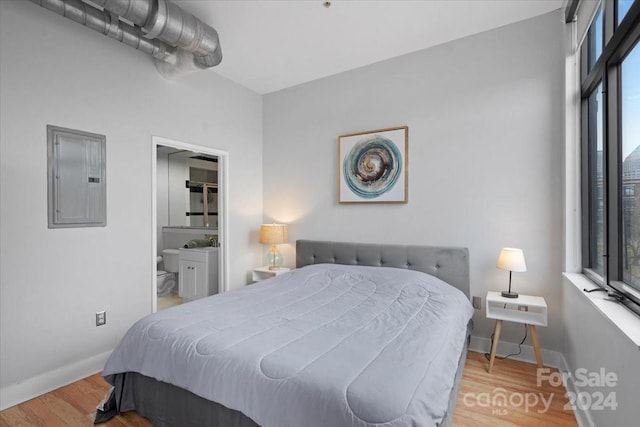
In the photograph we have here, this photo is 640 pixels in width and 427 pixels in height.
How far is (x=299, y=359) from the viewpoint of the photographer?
136 centimetres

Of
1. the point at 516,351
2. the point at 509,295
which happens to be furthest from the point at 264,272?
the point at 516,351

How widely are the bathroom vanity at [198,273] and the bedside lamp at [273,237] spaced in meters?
0.76

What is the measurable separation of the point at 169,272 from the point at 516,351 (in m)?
4.46

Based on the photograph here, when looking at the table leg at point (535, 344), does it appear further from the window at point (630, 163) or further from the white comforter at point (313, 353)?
the window at point (630, 163)

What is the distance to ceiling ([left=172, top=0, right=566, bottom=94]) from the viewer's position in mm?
2424

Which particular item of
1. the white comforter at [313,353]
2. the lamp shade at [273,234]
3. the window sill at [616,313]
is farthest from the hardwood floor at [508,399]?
the lamp shade at [273,234]

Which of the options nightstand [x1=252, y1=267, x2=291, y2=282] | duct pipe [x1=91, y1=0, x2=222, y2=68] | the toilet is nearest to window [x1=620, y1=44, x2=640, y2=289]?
duct pipe [x1=91, y1=0, x2=222, y2=68]

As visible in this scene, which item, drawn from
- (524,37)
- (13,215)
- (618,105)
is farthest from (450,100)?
(13,215)

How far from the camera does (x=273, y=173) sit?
4070 millimetres

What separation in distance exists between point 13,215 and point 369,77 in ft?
10.7

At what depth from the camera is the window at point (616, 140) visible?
1.54 m

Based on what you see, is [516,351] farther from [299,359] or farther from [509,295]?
[299,359]

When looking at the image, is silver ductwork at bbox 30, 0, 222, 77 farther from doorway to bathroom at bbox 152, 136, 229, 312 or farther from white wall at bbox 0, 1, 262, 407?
doorway to bathroom at bbox 152, 136, 229, 312

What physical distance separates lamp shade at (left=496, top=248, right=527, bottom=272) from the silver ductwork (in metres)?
2.92
